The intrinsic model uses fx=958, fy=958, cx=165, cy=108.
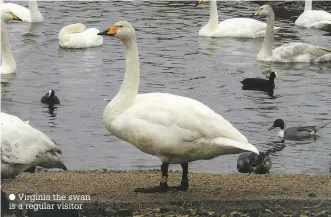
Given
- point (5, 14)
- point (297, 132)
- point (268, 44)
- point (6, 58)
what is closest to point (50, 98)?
point (6, 58)

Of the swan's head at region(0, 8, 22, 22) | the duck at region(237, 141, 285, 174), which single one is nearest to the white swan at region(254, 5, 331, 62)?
the swan's head at region(0, 8, 22, 22)

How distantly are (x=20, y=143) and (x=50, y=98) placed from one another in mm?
Result: 7071

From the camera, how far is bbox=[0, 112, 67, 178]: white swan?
8.41 m

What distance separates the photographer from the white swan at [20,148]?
8.41 meters

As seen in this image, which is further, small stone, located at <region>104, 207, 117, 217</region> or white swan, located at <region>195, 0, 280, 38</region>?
white swan, located at <region>195, 0, 280, 38</region>

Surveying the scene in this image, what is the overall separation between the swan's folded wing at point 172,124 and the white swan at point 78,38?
1316 cm

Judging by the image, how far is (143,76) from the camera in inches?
721

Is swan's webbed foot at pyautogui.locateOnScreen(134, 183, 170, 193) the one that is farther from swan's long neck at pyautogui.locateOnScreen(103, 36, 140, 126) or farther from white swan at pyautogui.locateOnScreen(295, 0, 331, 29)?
white swan at pyautogui.locateOnScreen(295, 0, 331, 29)

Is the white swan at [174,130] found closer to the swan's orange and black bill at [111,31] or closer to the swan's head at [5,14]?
the swan's orange and black bill at [111,31]

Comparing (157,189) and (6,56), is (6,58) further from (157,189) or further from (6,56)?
(157,189)

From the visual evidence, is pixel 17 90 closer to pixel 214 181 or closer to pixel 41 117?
pixel 41 117

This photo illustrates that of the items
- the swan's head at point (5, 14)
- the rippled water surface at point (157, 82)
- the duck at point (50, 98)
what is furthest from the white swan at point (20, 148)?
the swan's head at point (5, 14)

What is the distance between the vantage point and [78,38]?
21797mm

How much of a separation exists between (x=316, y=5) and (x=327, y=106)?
1629cm
